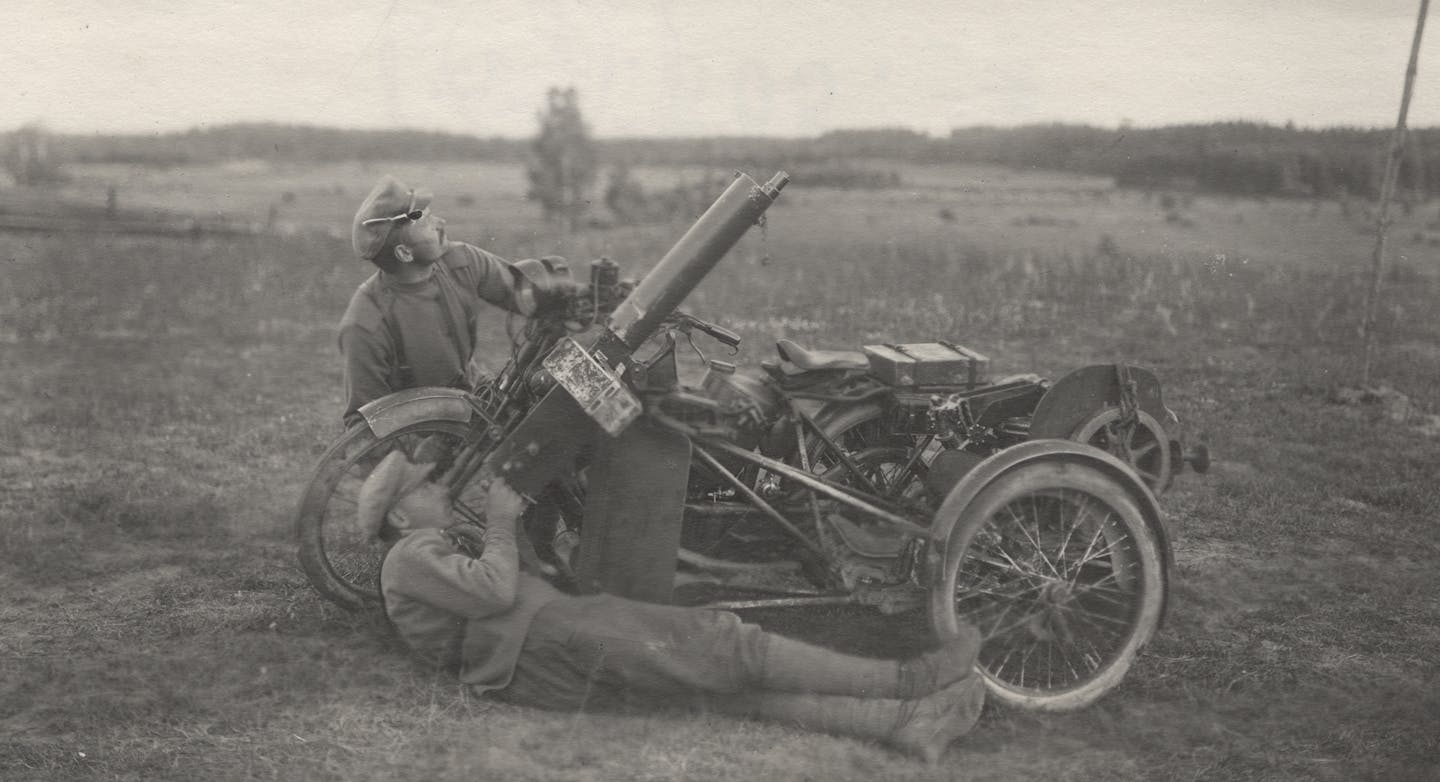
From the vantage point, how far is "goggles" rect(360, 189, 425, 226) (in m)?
4.54

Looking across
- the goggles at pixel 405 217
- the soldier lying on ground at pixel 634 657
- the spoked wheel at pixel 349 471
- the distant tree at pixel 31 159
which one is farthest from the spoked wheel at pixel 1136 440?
the distant tree at pixel 31 159

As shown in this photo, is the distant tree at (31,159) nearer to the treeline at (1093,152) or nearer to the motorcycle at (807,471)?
the treeline at (1093,152)

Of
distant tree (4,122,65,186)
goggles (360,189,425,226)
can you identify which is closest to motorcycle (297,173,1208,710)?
goggles (360,189,425,226)

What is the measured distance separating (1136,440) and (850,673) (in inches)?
64.4

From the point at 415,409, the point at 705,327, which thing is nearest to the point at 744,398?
the point at 705,327

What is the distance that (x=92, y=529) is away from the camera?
207 inches

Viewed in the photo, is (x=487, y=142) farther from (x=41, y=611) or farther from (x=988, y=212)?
(x=41, y=611)

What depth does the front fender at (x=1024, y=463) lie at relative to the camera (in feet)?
11.4

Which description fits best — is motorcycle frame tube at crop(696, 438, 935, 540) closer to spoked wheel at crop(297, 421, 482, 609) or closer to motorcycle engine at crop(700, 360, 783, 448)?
motorcycle engine at crop(700, 360, 783, 448)

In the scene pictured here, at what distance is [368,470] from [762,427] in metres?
1.62

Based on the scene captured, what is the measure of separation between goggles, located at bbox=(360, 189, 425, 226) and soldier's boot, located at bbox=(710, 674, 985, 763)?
2485 millimetres

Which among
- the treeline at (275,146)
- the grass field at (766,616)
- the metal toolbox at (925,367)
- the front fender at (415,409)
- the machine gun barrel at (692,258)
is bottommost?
the grass field at (766,616)

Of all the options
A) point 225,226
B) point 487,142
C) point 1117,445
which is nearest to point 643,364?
point 1117,445

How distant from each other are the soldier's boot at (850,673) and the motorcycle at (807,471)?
175mm
